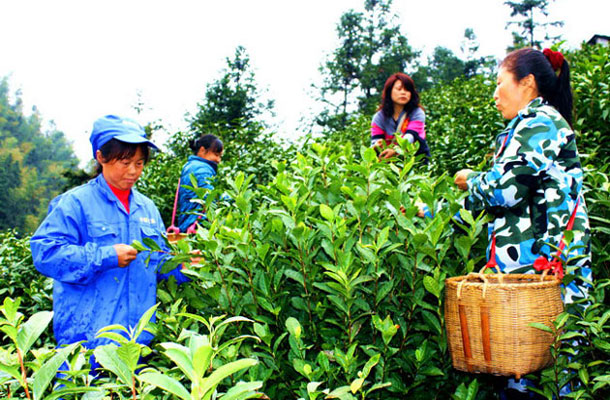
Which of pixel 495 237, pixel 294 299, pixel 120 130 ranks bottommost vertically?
pixel 294 299

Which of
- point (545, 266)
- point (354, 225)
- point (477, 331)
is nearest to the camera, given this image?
point (477, 331)

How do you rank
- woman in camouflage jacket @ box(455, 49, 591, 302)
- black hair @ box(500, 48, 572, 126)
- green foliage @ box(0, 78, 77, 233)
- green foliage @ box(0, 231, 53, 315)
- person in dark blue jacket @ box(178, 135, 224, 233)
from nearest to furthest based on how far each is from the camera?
1. woman in camouflage jacket @ box(455, 49, 591, 302)
2. black hair @ box(500, 48, 572, 126)
3. green foliage @ box(0, 231, 53, 315)
4. person in dark blue jacket @ box(178, 135, 224, 233)
5. green foliage @ box(0, 78, 77, 233)

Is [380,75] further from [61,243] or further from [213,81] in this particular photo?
[61,243]

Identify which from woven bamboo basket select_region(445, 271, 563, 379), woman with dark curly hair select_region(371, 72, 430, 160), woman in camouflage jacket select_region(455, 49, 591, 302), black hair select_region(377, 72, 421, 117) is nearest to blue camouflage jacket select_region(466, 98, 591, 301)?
woman in camouflage jacket select_region(455, 49, 591, 302)

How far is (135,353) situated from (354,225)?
130cm

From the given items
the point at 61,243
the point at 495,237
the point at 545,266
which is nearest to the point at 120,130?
the point at 61,243

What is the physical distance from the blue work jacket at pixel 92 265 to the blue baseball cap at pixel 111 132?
0.62 ft

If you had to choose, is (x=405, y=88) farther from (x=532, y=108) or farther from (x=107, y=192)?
(x=107, y=192)

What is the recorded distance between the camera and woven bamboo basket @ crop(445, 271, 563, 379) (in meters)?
1.93

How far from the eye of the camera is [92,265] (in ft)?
7.44

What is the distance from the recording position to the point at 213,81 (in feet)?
92.9

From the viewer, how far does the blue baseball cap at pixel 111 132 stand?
98.7 inches

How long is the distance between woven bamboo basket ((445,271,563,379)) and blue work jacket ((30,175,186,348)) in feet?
4.38

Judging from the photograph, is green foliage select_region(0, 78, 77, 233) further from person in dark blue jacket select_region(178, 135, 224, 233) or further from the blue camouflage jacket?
the blue camouflage jacket
